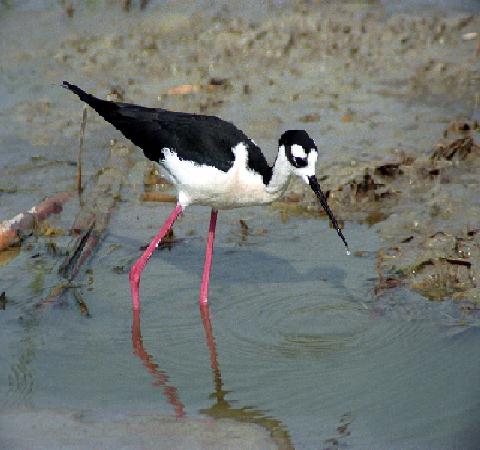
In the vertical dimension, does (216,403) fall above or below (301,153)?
below

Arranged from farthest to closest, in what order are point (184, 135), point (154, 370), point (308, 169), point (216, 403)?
point (184, 135) < point (308, 169) < point (154, 370) < point (216, 403)

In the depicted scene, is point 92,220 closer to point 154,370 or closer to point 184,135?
point 184,135

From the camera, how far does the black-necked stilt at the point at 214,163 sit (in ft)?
19.7

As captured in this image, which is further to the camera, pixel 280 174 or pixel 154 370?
pixel 280 174

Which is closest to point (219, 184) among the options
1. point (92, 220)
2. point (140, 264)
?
point (140, 264)

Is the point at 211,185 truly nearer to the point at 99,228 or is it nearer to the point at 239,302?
the point at 239,302

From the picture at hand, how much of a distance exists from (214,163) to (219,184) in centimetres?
11

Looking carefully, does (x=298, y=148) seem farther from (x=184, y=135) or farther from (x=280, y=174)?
(x=184, y=135)

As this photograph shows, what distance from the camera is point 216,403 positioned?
16.8ft

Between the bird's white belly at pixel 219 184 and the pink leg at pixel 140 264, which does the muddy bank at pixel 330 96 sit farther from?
the pink leg at pixel 140 264

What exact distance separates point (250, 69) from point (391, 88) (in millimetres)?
1241

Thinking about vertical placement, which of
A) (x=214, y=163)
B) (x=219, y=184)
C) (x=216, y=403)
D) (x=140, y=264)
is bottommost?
(x=216, y=403)

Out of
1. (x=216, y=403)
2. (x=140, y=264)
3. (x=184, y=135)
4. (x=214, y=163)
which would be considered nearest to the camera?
(x=216, y=403)

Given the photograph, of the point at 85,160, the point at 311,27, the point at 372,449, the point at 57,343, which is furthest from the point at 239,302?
the point at 311,27
